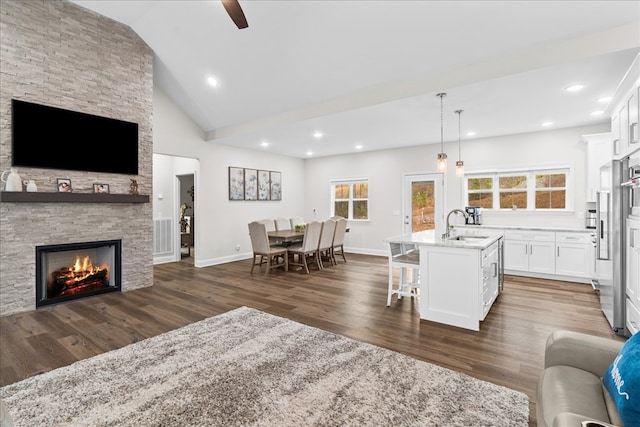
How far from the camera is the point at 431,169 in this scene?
23.1ft

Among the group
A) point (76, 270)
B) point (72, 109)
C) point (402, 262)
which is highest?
point (72, 109)

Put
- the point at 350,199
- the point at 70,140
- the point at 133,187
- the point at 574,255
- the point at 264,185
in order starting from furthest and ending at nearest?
1. the point at 350,199
2. the point at 264,185
3. the point at 574,255
4. the point at 133,187
5. the point at 70,140

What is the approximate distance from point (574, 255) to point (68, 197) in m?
7.51

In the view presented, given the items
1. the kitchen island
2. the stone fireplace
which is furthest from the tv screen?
the kitchen island

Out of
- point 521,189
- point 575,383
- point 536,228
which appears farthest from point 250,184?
point 575,383

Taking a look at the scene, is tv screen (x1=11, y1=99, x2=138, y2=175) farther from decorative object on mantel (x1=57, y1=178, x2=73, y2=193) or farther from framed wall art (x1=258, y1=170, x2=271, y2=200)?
framed wall art (x1=258, y1=170, x2=271, y2=200)

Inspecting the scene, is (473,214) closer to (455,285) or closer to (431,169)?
(431,169)

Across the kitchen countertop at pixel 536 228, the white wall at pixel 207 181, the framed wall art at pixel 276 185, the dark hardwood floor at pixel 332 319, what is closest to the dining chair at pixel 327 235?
the dark hardwood floor at pixel 332 319

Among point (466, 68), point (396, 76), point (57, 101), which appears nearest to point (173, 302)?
point (57, 101)

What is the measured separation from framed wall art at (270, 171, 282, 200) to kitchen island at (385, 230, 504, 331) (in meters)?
5.25

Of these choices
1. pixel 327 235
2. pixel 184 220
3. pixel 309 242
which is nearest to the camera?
pixel 309 242

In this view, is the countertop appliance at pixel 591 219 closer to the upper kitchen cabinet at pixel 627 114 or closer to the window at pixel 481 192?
the window at pixel 481 192

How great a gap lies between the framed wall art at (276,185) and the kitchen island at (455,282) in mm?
5255

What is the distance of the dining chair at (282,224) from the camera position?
23.9 feet
